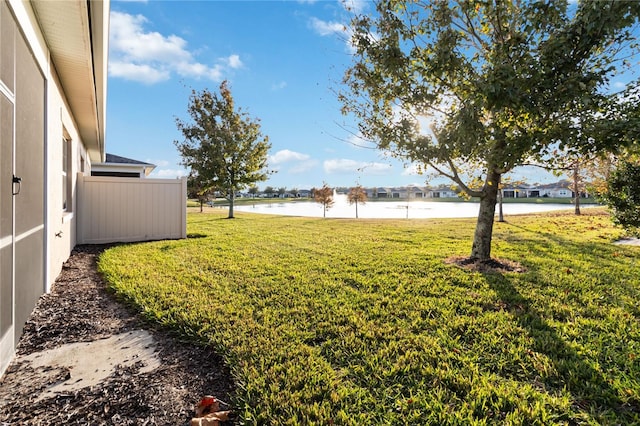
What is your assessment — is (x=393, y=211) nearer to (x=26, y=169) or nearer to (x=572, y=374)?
(x=572, y=374)

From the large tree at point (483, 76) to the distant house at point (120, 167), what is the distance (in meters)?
13.9

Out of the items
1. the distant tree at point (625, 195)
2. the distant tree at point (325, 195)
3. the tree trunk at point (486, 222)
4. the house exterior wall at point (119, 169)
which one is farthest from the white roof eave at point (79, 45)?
the distant tree at point (325, 195)

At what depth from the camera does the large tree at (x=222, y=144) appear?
18.1 m

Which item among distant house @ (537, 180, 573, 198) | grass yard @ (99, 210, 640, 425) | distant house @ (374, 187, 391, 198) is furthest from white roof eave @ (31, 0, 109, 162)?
distant house @ (537, 180, 573, 198)

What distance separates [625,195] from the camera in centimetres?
512

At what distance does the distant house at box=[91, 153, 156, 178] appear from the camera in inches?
607

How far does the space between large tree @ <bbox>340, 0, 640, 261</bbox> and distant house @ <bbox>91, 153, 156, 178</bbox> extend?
45.5ft

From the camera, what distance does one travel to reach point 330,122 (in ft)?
21.0

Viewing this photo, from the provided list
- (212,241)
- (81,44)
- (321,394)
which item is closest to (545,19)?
(321,394)

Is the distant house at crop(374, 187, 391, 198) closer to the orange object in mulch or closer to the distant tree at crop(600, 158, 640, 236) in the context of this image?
the distant tree at crop(600, 158, 640, 236)

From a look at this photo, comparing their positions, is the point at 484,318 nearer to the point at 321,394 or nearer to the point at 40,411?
the point at 321,394

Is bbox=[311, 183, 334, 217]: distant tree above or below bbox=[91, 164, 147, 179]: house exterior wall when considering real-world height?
below

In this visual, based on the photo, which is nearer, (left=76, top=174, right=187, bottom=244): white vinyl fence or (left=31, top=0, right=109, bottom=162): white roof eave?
(left=31, top=0, right=109, bottom=162): white roof eave

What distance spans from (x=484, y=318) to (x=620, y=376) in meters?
1.12
